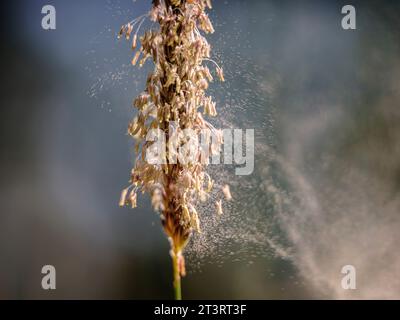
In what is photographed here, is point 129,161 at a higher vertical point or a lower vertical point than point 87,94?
lower

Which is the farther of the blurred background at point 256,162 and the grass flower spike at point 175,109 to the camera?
the blurred background at point 256,162

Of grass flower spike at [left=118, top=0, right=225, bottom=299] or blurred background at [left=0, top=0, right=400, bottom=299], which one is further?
blurred background at [left=0, top=0, right=400, bottom=299]

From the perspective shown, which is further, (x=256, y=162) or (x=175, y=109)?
(x=256, y=162)

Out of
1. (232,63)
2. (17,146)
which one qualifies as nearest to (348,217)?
(232,63)

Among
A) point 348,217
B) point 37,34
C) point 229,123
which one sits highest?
point 37,34

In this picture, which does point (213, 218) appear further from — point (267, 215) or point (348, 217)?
point (348, 217)

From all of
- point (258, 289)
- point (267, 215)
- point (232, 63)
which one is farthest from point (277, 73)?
point (258, 289)
